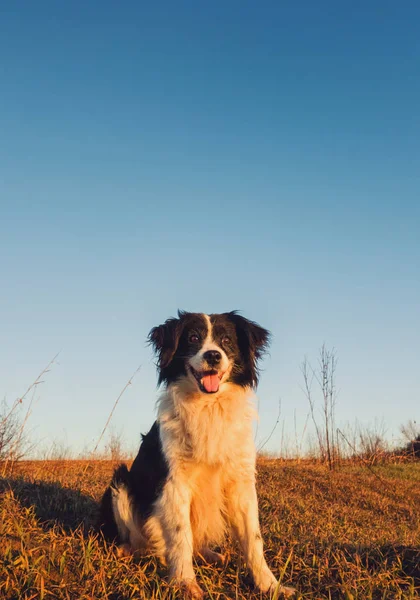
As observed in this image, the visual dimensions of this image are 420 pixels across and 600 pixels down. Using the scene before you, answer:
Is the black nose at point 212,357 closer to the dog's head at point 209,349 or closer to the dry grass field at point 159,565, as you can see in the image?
the dog's head at point 209,349

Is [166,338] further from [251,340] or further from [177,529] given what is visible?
[177,529]

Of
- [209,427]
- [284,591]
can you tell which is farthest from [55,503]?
[284,591]

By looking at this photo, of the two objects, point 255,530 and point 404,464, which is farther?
point 404,464

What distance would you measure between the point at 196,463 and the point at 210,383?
563mm

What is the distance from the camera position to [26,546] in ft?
12.9

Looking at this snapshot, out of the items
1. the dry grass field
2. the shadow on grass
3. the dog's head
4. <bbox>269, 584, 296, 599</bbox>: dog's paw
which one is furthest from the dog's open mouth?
the shadow on grass

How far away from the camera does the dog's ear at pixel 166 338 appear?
4.36 metres

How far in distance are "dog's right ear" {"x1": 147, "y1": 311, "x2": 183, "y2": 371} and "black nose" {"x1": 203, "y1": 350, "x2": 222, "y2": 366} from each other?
1.24 feet

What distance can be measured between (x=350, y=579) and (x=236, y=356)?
1695mm

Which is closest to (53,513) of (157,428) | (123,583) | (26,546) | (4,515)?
(4,515)

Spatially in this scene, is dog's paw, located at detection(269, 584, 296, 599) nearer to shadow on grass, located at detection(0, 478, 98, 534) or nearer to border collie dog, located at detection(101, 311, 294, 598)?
border collie dog, located at detection(101, 311, 294, 598)

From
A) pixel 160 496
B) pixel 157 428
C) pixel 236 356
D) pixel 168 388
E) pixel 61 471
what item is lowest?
pixel 61 471

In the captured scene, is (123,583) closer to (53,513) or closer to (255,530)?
(255,530)

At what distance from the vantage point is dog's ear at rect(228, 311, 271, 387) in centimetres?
443
